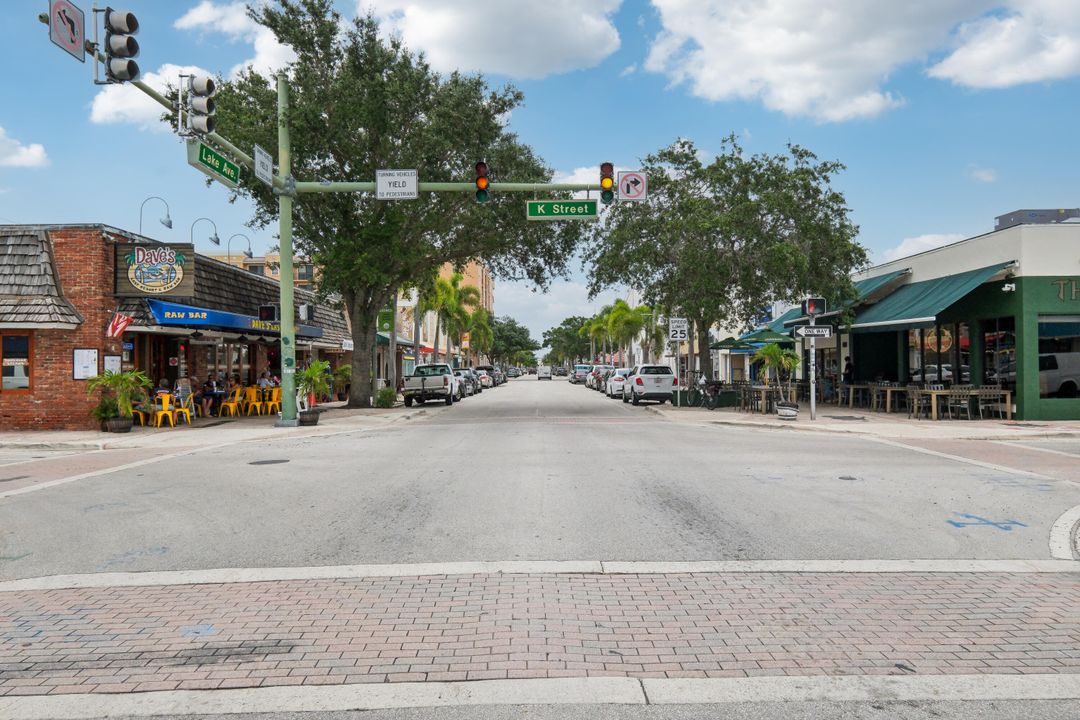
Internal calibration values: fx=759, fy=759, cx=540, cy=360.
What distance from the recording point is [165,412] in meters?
20.8

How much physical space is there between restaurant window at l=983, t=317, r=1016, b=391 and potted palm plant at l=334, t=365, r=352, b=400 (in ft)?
78.7

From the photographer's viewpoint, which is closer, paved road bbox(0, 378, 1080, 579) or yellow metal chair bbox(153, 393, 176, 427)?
paved road bbox(0, 378, 1080, 579)

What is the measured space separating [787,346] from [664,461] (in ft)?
82.6

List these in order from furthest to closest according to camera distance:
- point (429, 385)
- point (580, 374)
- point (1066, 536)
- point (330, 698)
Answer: point (580, 374) → point (429, 385) → point (1066, 536) → point (330, 698)

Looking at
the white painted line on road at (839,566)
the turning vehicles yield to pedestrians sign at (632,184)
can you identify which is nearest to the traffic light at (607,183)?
the turning vehicles yield to pedestrians sign at (632,184)

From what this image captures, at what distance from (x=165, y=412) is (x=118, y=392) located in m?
1.81

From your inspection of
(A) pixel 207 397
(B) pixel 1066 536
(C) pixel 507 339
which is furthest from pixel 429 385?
(C) pixel 507 339

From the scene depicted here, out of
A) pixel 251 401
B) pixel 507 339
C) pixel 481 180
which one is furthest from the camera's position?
pixel 507 339

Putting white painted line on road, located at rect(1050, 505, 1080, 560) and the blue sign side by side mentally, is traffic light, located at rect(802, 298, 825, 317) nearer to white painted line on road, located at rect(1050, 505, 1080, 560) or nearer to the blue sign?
white painted line on road, located at rect(1050, 505, 1080, 560)

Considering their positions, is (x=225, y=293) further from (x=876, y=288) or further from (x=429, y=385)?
(x=876, y=288)

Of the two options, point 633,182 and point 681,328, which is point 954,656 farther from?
point 681,328

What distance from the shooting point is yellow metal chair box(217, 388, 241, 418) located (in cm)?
2489

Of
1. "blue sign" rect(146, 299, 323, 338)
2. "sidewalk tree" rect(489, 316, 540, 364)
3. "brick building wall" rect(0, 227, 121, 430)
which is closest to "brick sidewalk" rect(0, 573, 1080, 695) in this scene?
"brick building wall" rect(0, 227, 121, 430)

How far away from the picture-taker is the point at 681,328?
2689 cm
